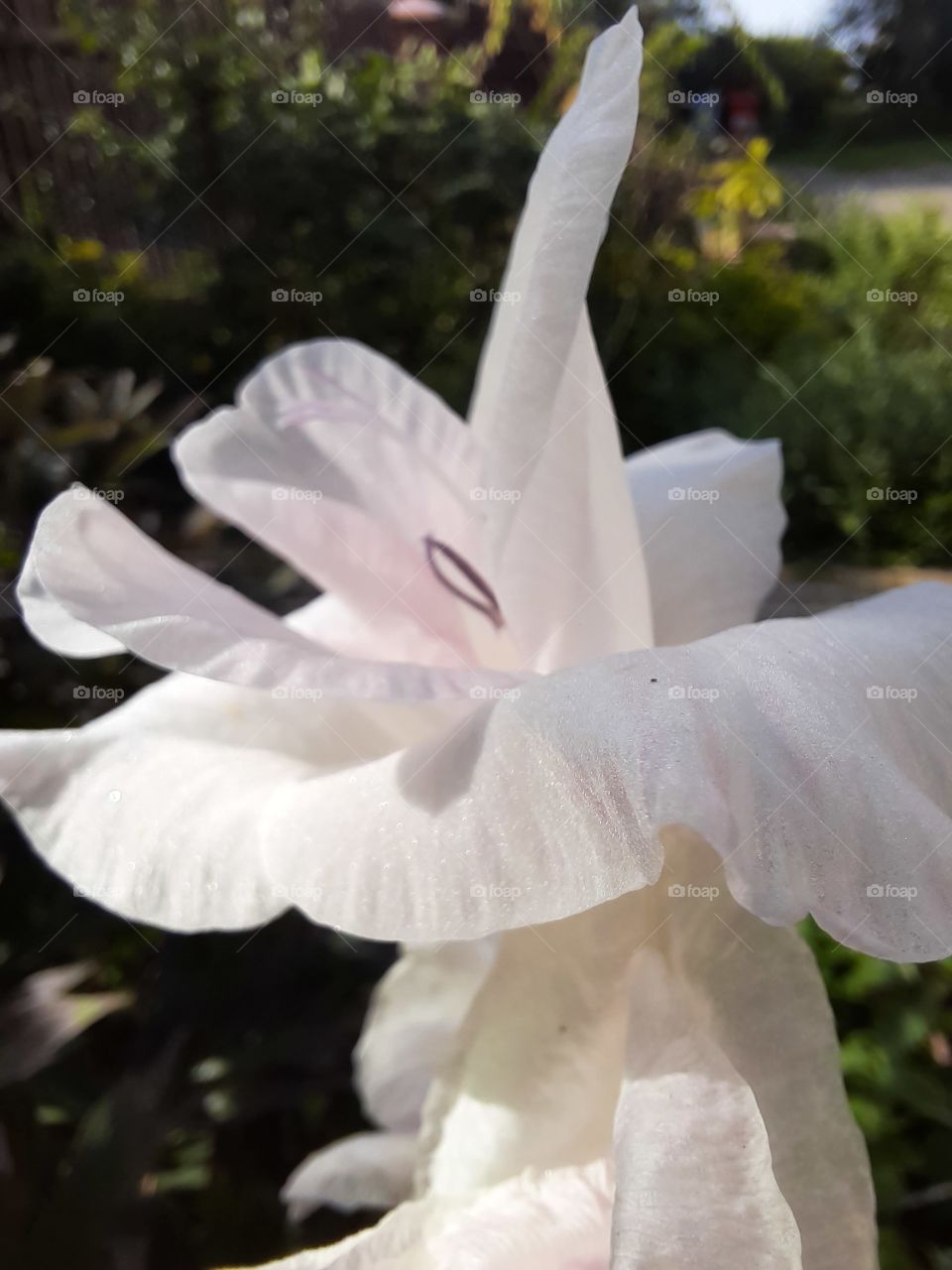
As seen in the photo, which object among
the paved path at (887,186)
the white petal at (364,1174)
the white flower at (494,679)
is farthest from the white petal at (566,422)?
the paved path at (887,186)

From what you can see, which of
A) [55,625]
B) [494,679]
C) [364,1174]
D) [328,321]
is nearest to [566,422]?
[494,679]

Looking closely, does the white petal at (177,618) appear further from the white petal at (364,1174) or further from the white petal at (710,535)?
the white petal at (364,1174)

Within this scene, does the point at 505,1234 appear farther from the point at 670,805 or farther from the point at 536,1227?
the point at 670,805

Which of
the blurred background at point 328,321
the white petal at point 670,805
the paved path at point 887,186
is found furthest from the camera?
the paved path at point 887,186

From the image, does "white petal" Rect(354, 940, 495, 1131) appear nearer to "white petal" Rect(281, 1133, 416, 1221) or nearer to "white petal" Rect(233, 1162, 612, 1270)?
"white petal" Rect(281, 1133, 416, 1221)

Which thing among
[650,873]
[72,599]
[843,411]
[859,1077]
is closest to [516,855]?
[650,873]

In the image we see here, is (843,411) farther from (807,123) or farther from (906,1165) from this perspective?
(906,1165)

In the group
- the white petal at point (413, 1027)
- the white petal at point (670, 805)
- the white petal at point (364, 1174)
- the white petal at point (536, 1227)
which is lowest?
the white petal at point (364, 1174)
